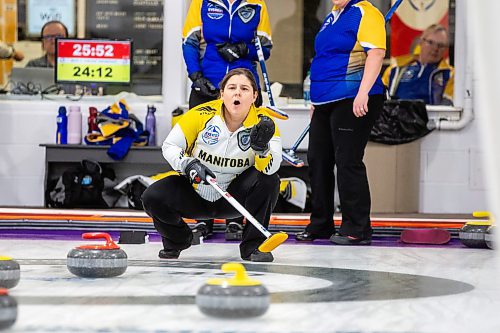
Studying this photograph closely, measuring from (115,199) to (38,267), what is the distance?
13.2 ft

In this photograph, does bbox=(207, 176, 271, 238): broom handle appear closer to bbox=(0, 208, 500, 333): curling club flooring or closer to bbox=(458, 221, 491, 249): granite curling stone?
bbox=(0, 208, 500, 333): curling club flooring

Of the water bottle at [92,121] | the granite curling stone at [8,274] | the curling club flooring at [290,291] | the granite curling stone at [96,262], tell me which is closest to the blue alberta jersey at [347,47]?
the curling club flooring at [290,291]

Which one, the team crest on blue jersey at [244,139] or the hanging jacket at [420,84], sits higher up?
the hanging jacket at [420,84]

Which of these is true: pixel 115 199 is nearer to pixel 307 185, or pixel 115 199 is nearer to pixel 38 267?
pixel 307 185

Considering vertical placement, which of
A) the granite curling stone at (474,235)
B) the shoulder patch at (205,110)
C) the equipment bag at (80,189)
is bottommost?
the equipment bag at (80,189)

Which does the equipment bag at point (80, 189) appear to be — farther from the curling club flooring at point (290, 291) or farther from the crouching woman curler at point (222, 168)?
the crouching woman curler at point (222, 168)

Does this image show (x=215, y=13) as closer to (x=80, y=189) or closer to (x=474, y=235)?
(x=474, y=235)

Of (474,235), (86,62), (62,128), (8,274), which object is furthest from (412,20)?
(8,274)

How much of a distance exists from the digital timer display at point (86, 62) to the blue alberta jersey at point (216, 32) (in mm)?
2838

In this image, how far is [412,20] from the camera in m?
8.49

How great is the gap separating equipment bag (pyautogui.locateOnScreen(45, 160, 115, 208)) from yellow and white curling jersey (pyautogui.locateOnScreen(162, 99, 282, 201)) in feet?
11.5

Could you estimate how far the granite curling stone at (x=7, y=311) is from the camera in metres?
2.33

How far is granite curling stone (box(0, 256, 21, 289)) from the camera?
3092 mm

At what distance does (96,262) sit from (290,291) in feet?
2.31
